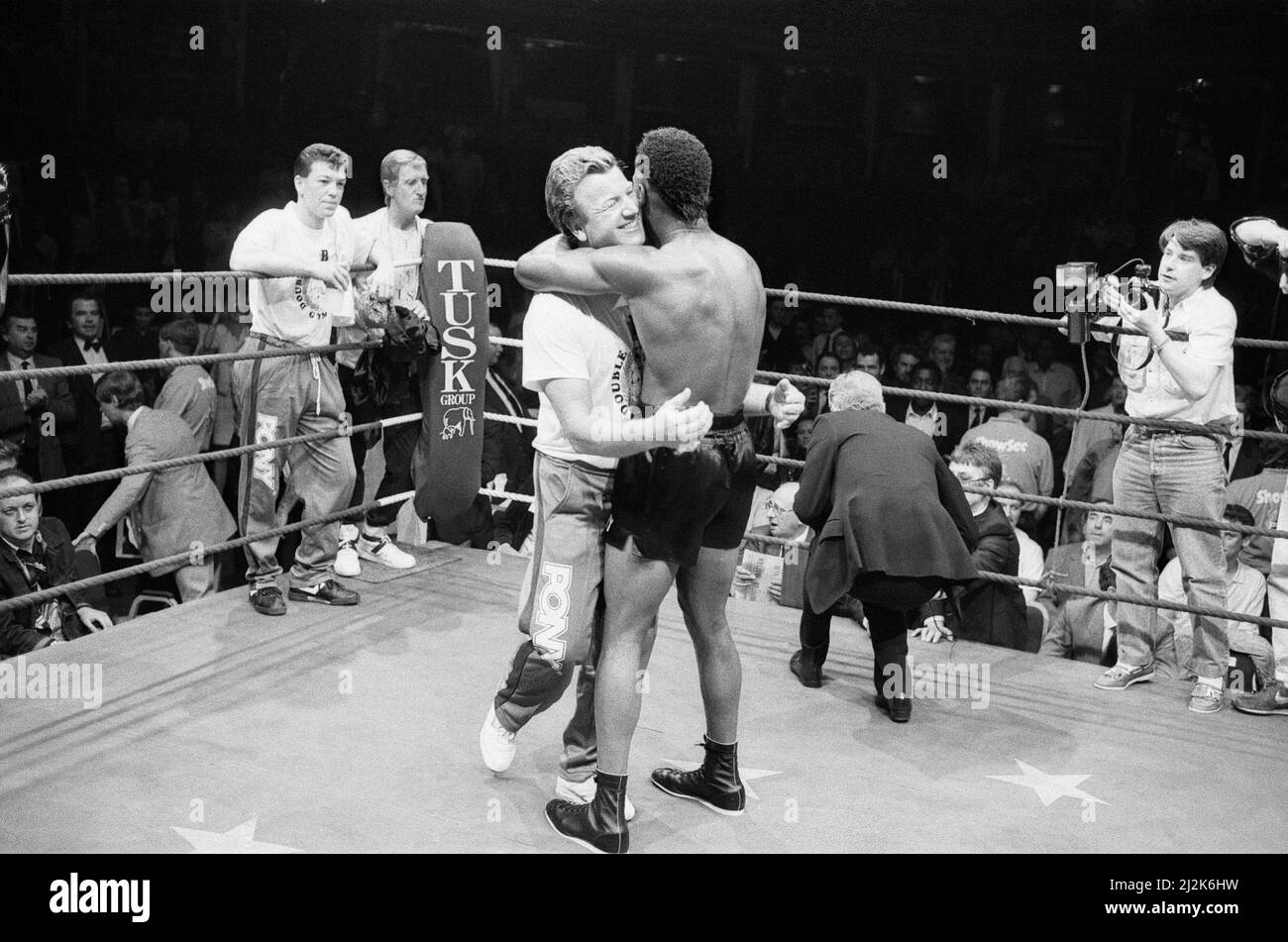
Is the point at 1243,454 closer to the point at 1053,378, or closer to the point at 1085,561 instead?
the point at 1053,378

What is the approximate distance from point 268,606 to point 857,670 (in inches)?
70.9

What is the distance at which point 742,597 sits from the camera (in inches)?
184

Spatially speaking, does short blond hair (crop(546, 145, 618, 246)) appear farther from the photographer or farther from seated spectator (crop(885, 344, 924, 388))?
seated spectator (crop(885, 344, 924, 388))

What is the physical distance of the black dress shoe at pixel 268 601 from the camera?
161 inches

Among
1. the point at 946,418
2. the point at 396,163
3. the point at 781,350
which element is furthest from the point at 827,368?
the point at 396,163

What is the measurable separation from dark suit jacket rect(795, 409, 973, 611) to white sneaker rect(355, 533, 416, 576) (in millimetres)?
1527

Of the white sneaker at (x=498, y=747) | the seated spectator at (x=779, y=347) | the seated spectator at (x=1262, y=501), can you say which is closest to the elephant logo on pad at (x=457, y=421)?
the white sneaker at (x=498, y=747)

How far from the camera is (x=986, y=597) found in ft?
14.1

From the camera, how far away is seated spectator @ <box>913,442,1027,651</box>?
4.27m

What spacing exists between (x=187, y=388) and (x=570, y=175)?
133 inches

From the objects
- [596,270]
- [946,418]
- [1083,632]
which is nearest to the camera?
[596,270]

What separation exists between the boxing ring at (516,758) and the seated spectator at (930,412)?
217 centimetres
